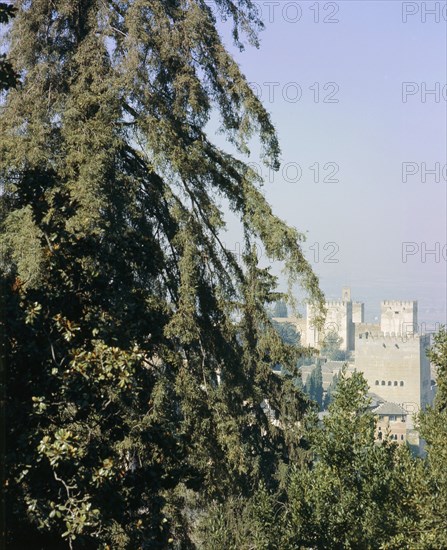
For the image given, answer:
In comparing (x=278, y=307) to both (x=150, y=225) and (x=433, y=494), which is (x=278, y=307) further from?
(x=433, y=494)

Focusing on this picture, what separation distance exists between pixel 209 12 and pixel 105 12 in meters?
1.27

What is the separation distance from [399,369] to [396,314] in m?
23.7

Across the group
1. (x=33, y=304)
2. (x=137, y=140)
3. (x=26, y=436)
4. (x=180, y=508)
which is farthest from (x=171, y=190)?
(x=26, y=436)

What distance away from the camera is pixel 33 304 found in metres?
6.20

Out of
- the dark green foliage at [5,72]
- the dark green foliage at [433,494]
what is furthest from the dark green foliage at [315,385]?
the dark green foliage at [5,72]

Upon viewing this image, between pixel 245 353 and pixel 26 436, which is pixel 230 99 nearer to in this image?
pixel 245 353

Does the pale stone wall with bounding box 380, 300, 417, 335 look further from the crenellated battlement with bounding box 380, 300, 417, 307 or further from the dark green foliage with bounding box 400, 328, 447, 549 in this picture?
the dark green foliage with bounding box 400, 328, 447, 549

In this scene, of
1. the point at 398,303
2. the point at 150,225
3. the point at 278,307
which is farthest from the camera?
the point at 398,303

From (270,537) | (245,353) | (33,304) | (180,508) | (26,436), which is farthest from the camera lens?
(245,353)

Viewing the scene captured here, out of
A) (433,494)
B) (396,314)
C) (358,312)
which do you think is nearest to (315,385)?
(396,314)

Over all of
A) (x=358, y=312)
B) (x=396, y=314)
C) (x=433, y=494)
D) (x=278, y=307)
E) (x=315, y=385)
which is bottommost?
(x=433, y=494)

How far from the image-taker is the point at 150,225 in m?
10.3

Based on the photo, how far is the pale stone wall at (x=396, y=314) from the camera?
9512cm

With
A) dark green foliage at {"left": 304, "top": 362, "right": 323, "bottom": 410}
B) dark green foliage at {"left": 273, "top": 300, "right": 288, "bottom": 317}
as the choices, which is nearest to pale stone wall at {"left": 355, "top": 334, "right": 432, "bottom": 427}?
dark green foliage at {"left": 304, "top": 362, "right": 323, "bottom": 410}
